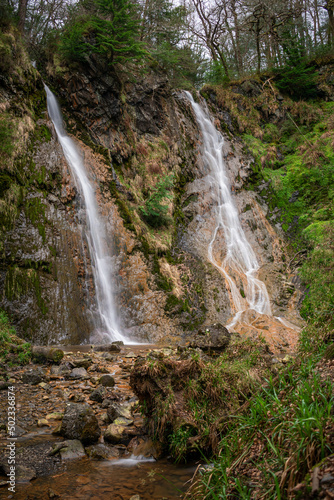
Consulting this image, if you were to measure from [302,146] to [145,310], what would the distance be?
606 inches

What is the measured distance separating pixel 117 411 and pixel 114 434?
0.55 metres

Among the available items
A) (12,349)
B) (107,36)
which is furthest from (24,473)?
(107,36)

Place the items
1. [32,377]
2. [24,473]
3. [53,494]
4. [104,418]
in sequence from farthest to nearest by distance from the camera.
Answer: [32,377] → [104,418] → [24,473] → [53,494]

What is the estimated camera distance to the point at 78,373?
18.5 feet

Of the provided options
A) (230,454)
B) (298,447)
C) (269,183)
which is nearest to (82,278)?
(230,454)

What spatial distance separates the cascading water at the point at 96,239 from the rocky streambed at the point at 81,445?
455 centimetres

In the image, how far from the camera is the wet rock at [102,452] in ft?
10.6

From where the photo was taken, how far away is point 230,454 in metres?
2.41

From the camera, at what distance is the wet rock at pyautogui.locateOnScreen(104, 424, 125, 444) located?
3.53m

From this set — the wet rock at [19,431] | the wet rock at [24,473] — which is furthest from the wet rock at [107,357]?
the wet rock at [24,473]

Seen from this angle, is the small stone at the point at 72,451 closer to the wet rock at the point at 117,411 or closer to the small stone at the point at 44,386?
the wet rock at the point at 117,411

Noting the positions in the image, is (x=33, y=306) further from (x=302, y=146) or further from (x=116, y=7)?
(x=302, y=146)

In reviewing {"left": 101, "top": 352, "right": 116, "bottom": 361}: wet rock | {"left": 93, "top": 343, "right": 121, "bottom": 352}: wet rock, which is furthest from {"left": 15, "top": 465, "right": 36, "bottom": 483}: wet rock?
{"left": 93, "top": 343, "right": 121, "bottom": 352}: wet rock

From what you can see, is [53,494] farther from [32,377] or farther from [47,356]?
[47,356]
